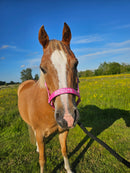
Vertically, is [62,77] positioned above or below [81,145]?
above

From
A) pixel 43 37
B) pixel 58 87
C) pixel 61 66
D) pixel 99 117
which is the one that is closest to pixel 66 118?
pixel 58 87

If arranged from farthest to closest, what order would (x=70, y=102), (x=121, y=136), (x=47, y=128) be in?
(x=121, y=136) < (x=47, y=128) < (x=70, y=102)

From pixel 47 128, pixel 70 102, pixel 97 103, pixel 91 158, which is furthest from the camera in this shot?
pixel 97 103

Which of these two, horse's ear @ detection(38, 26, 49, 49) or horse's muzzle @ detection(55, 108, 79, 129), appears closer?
horse's muzzle @ detection(55, 108, 79, 129)

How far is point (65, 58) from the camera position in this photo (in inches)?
54.5

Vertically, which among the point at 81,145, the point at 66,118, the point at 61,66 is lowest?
the point at 81,145

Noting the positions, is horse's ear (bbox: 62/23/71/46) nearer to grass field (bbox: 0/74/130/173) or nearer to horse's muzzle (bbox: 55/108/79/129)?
horse's muzzle (bbox: 55/108/79/129)

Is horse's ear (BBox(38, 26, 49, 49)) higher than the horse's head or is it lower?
higher

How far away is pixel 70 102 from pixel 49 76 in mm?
444

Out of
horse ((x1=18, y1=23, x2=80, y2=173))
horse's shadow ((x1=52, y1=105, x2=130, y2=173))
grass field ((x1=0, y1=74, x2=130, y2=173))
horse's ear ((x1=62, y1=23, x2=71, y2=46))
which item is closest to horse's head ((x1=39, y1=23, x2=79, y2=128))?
horse ((x1=18, y1=23, x2=80, y2=173))

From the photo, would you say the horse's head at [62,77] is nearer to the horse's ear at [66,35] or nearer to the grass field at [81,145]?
the horse's ear at [66,35]

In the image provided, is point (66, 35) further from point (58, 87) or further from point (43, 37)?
point (58, 87)

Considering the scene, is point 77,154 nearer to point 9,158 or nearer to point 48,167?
point 48,167

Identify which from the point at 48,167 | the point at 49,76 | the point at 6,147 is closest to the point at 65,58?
the point at 49,76
